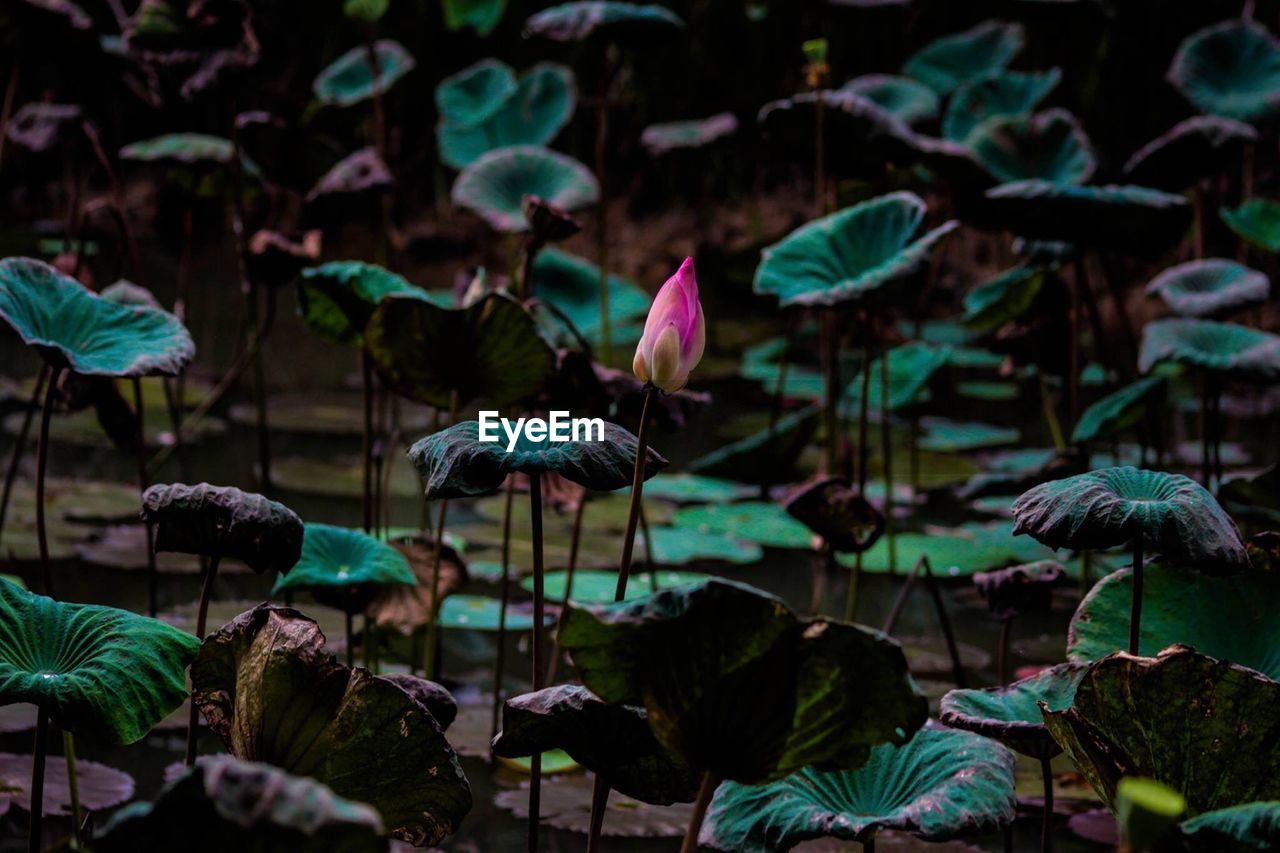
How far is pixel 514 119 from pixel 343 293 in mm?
2033

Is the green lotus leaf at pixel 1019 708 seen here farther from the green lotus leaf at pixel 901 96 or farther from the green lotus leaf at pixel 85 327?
the green lotus leaf at pixel 901 96

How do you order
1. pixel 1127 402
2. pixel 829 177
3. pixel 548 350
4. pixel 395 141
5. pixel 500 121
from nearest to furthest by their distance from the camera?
pixel 548 350
pixel 1127 402
pixel 829 177
pixel 500 121
pixel 395 141

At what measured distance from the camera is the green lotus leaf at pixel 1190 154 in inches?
94.7

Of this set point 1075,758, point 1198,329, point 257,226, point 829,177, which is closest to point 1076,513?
point 1075,758

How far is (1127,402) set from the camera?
2043mm

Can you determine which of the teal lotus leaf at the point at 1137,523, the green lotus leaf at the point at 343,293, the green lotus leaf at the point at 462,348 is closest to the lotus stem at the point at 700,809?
the teal lotus leaf at the point at 1137,523

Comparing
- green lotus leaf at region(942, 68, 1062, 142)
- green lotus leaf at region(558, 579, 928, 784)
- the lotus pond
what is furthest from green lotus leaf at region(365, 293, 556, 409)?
green lotus leaf at region(942, 68, 1062, 142)

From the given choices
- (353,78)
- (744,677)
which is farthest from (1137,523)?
(353,78)

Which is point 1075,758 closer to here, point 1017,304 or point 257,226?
point 1017,304

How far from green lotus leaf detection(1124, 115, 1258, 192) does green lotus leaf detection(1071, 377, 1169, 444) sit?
0.52 m

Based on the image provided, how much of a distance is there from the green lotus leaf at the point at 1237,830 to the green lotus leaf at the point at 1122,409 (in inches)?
55.5

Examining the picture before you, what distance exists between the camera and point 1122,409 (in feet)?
6.75

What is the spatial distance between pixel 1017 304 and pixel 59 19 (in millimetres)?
1580

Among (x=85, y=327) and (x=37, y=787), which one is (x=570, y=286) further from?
(x=37, y=787)
